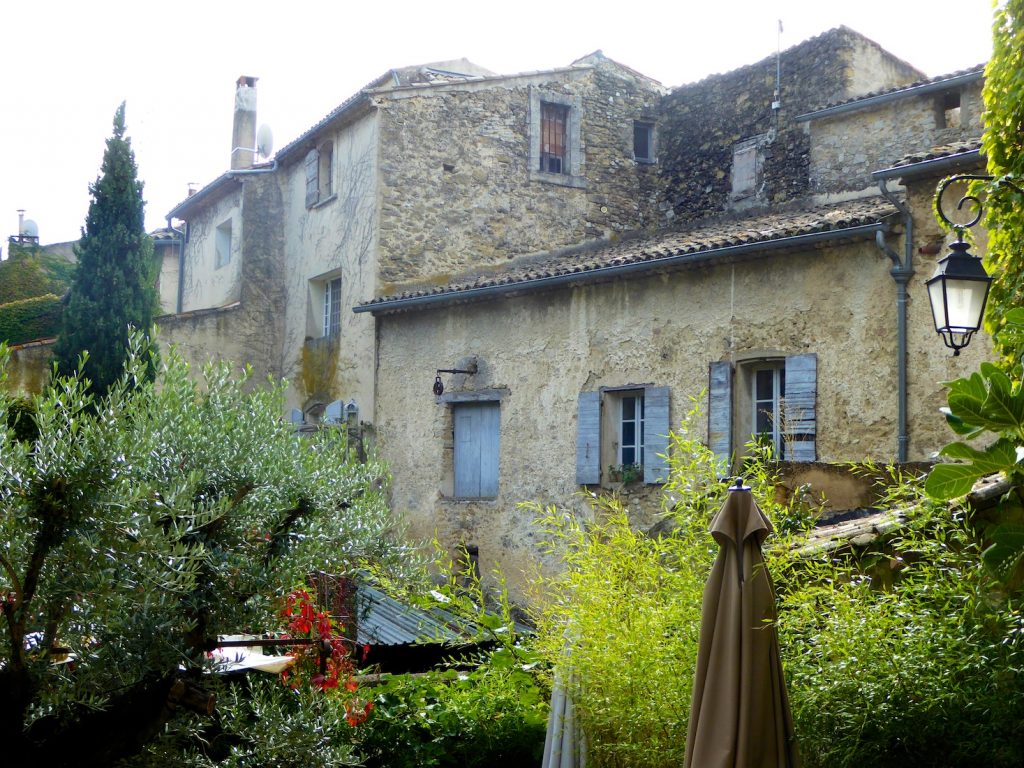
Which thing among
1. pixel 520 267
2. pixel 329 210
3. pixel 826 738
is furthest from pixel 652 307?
pixel 826 738

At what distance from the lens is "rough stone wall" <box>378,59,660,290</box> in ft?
52.3

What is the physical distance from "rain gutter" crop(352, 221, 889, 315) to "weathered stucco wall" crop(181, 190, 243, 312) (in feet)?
13.0

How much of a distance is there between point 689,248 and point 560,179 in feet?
18.9

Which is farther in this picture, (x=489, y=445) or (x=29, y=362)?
(x=29, y=362)

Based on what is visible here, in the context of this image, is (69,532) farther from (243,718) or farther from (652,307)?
(652,307)

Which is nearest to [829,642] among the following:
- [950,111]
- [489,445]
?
[489,445]

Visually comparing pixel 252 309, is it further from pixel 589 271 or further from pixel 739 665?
pixel 739 665

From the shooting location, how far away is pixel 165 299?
2528 centimetres

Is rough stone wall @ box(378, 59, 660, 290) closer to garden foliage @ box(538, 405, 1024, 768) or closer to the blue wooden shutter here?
the blue wooden shutter

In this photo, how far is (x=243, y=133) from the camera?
22.7 m

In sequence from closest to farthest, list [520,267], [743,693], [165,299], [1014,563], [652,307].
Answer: [1014,563]
[743,693]
[652,307]
[520,267]
[165,299]

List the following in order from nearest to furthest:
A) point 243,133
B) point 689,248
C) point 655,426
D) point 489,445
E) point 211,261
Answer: point 689,248 → point 655,426 → point 489,445 → point 211,261 → point 243,133

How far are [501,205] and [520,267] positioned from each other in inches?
37.1

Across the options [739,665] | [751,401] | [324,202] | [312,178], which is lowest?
[739,665]
